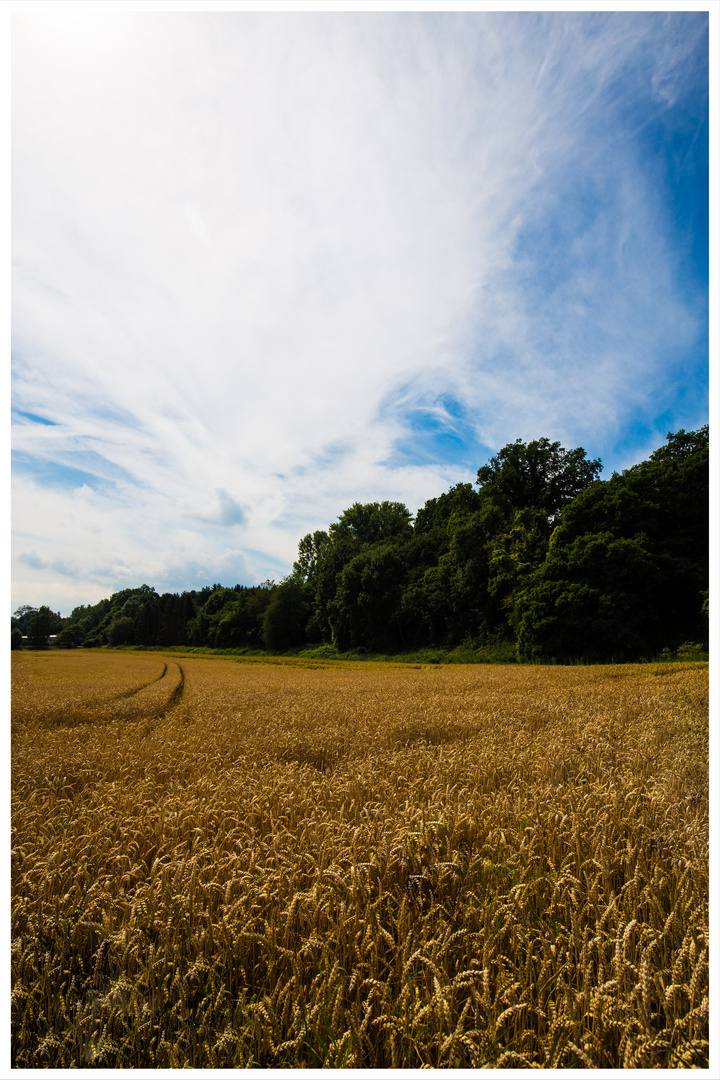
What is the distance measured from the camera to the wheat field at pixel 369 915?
179cm

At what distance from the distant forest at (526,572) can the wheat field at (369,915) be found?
10411 mm

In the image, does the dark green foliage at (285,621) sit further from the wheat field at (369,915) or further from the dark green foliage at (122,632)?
the wheat field at (369,915)

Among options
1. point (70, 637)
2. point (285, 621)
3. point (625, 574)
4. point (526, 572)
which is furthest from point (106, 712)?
point (70, 637)

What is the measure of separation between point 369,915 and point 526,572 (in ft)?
128

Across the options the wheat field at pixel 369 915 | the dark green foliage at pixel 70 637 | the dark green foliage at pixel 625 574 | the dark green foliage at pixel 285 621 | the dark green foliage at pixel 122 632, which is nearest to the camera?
the wheat field at pixel 369 915

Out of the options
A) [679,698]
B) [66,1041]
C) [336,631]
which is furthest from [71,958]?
[336,631]

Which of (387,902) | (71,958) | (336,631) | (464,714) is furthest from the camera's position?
(336,631)

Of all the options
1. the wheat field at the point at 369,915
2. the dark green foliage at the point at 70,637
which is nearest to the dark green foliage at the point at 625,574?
the wheat field at the point at 369,915

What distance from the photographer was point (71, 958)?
90.4 inches

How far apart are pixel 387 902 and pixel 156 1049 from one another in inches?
49.9

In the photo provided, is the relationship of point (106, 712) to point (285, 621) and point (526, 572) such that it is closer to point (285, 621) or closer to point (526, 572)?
point (526, 572)

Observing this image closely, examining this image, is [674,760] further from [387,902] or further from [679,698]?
[679,698]

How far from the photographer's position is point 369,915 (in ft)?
7.66

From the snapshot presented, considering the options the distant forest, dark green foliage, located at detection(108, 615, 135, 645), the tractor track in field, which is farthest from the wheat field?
dark green foliage, located at detection(108, 615, 135, 645)
